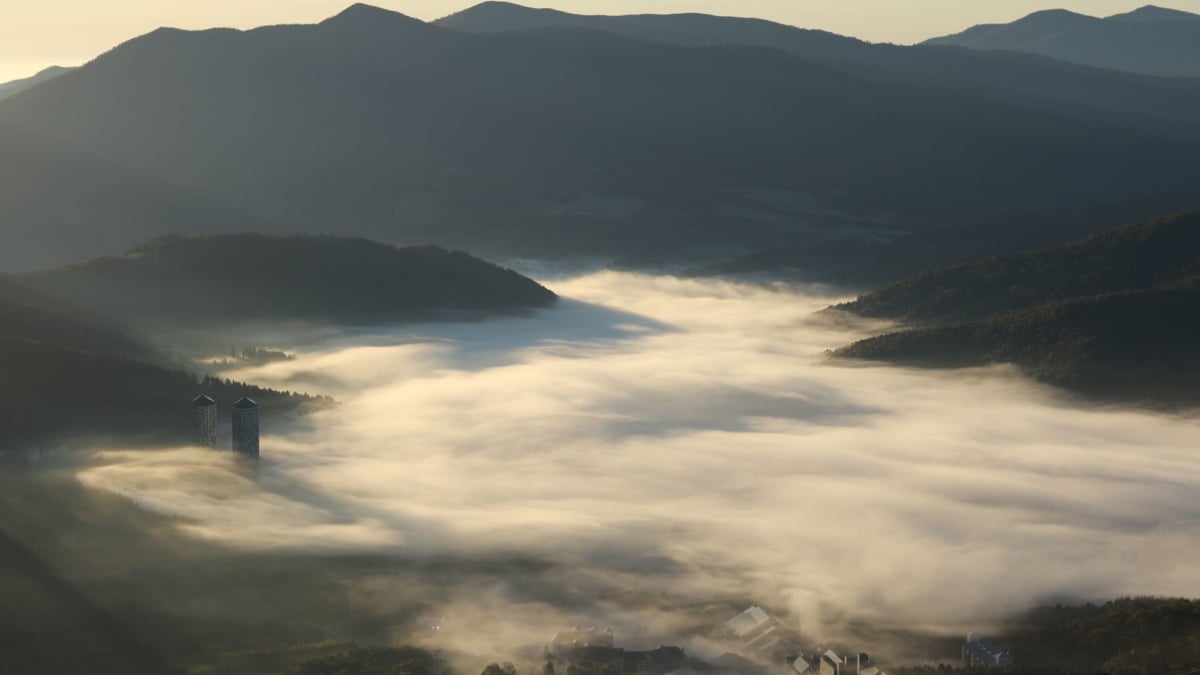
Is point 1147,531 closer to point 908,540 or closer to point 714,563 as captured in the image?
point 908,540

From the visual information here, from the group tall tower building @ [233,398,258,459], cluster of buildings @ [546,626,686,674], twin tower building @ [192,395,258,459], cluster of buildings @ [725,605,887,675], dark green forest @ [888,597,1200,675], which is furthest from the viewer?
tall tower building @ [233,398,258,459]

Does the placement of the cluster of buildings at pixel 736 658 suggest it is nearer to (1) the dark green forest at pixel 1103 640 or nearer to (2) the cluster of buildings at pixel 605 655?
(2) the cluster of buildings at pixel 605 655

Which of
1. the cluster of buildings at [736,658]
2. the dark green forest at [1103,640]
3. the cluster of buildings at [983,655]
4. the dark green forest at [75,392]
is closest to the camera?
the dark green forest at [1103,640]

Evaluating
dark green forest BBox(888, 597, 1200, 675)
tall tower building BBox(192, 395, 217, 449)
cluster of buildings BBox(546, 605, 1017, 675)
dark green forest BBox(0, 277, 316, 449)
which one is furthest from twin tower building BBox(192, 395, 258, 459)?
dark green forest BBox(888, 597, 1200, 675)

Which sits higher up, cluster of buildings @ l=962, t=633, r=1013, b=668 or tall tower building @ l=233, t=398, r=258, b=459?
tall tower building @ l=233, t=398, r=258, b=459

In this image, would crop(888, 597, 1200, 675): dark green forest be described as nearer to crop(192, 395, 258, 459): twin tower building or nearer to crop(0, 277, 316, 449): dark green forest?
crop(192, 395, 258, 459): twin tower building

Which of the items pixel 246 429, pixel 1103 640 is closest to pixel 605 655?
pixel 1103 640

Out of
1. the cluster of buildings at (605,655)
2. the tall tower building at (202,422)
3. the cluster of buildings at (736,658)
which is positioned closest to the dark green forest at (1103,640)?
the cluster of buildings at (736,658)
